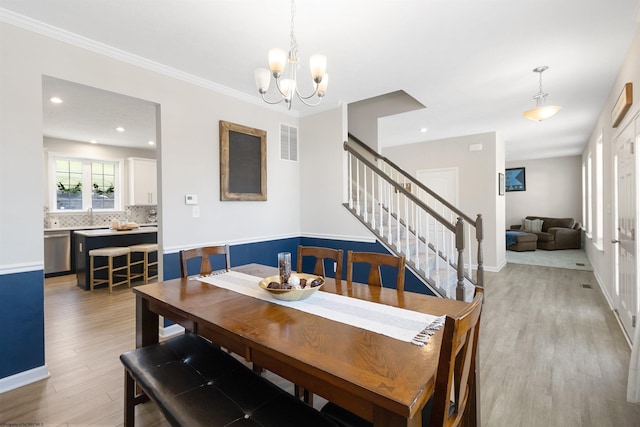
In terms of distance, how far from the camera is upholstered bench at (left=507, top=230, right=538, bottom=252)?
809cm

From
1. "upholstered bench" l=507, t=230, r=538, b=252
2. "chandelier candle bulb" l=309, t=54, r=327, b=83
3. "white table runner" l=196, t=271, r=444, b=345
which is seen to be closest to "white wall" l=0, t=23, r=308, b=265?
"white table runner" l=196, t=271, r=444, b=345

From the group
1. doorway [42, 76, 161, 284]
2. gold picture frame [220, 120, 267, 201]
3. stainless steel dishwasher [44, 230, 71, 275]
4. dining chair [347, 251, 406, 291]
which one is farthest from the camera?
stainless steel dishwasher [44, 230, 71, 275]

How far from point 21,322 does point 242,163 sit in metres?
2.41

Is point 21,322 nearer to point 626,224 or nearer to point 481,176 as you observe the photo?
point 626,224

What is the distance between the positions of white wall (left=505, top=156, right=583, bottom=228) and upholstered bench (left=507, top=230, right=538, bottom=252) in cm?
183

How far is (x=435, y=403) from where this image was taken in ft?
3.10

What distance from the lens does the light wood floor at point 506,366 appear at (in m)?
1.87

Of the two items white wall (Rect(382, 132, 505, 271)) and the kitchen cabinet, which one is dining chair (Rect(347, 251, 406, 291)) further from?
the kitchen cabinet

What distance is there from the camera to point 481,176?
19.0 ft

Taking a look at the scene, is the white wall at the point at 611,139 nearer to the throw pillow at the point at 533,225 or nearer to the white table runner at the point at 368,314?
the white table runner at the point at 368,314

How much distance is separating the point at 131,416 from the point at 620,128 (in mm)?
4826

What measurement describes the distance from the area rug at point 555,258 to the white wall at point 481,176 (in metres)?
1.16

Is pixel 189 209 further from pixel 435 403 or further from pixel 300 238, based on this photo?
pixel 435 403

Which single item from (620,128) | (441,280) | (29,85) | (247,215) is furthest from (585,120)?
(29,85)
